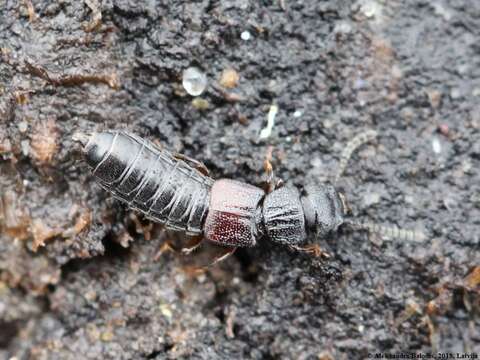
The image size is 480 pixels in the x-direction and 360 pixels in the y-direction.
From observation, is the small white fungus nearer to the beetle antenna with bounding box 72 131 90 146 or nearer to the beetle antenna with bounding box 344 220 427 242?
the beetle antenna with bounding box 344 220 427 242

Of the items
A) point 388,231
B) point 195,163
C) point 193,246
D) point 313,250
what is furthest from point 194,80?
point 388,231

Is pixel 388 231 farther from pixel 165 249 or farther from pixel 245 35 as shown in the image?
pixel 245 35

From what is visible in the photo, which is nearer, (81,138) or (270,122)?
(81,138)

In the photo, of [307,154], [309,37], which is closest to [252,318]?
[307,154]

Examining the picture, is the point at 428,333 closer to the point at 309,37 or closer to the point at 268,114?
the point at 268,114

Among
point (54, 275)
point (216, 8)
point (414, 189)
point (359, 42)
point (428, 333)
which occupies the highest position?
point (216, 8)
